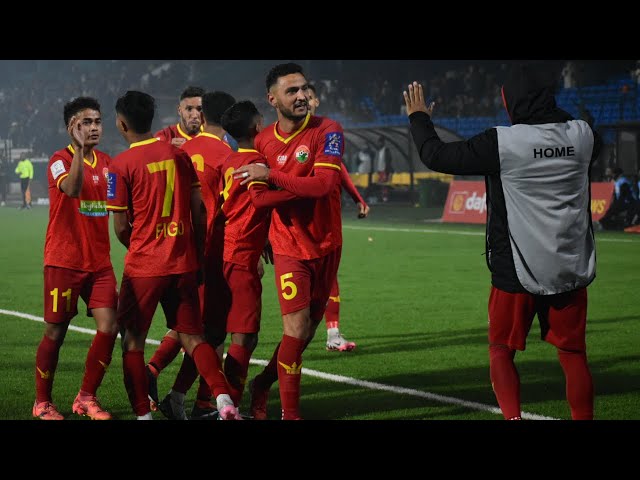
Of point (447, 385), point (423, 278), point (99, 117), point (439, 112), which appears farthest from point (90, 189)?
point (439, 112)

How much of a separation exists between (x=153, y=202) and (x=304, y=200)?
86cm

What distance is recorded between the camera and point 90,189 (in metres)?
6.67

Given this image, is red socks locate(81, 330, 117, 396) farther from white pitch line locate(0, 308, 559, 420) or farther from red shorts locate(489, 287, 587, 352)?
red shorts locate(489, 287, 587, 352)

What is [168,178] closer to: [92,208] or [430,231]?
[92,208]

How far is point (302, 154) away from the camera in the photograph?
240 inches

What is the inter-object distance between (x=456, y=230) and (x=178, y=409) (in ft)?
61.1

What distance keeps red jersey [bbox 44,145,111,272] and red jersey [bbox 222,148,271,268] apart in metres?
0.84

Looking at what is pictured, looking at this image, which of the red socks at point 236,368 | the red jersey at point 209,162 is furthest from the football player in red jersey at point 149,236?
the red jersey at point 209,162

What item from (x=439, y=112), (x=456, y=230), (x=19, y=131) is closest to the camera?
(x=456, y=230)

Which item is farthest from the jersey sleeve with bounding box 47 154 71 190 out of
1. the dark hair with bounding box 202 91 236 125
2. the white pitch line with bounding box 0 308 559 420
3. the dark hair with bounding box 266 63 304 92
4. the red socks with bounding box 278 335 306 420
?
the white pitch line with bounding box 0 308 559 420

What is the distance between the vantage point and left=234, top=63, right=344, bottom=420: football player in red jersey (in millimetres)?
6047

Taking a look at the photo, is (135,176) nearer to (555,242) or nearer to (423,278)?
(555,242)

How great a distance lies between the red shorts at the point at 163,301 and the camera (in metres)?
6.04

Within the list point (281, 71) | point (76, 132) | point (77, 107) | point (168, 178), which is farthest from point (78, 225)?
point (281, 71)
